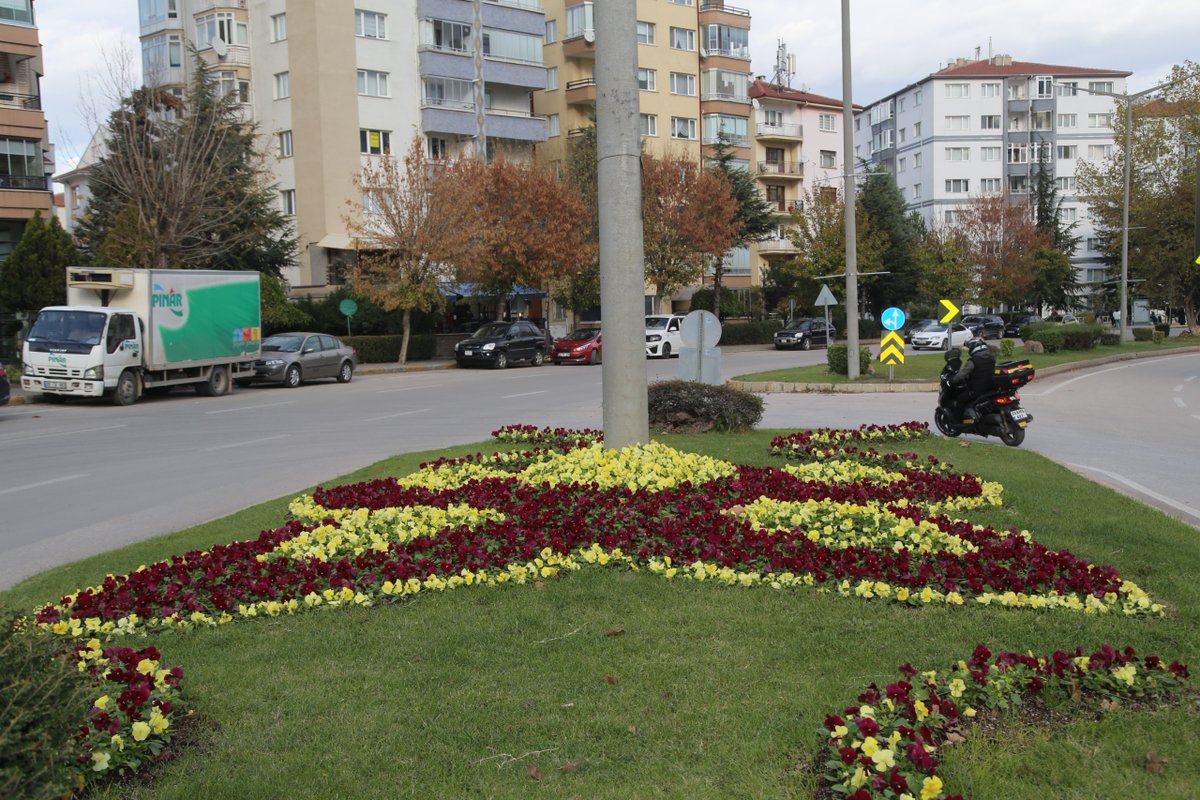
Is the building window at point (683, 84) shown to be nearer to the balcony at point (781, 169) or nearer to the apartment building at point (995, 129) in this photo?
the balcony at point (781, 169)

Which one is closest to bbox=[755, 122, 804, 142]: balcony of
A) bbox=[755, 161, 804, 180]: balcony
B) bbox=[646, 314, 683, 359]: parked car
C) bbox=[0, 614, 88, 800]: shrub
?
bbox=[755, 161, 804, 180]: balcony

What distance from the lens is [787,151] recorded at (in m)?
76.6

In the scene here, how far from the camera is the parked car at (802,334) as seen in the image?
51844mm

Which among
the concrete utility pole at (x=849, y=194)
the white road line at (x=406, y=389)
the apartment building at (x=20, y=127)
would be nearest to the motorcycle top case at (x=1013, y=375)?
the concrete utility pole at (x=849, y=194)

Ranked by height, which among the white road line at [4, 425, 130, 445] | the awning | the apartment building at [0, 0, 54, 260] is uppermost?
the apartment building at [0, 0, 54, 260]

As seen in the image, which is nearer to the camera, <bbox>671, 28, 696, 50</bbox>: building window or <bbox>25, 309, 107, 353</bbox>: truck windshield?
<bbox>25, 309, 107, 353</bbox>: truck windshield

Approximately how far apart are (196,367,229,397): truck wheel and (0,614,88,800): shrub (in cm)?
2581

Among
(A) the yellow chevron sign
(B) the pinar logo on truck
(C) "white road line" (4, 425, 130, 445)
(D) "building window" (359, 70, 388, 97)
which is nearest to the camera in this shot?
(C) "white road line" (4, 425, 130, 445)

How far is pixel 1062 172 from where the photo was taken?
98.3 metres

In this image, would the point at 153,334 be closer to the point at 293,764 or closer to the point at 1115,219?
the point at 293,764

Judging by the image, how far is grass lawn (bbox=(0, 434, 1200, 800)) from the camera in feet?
12.5

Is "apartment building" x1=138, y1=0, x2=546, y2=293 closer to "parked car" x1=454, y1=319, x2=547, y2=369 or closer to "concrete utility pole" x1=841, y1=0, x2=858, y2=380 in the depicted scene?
"parked car" x1=454, y1=319, x2=547, y2=369

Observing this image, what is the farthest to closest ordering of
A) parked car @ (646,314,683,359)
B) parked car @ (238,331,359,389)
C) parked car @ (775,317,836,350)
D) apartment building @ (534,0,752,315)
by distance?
apartment building @ (534,0,752,315)
parked car @ (775,317,836,350)
parked car @ (646,314,683,359)
parked car @ (238,331,359,389)

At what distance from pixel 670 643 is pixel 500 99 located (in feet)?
179
